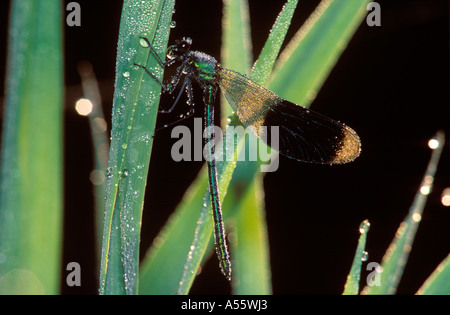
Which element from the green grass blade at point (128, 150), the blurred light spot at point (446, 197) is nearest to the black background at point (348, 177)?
the blurred light spot at point (446, 197)

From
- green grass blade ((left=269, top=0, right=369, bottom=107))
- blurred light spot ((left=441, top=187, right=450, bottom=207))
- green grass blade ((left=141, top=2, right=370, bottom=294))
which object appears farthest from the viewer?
blurred light spot ((left=441, top=187, right=450, bottom=207))

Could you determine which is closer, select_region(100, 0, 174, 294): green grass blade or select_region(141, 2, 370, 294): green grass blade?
select_region(100, 0, 174, 294): green grass blade

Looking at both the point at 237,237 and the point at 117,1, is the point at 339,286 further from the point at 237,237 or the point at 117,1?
the point at 117,1

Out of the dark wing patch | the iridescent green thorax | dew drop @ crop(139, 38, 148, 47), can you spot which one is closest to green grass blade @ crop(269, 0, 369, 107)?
the dark wing patch

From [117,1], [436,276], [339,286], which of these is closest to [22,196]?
[436,276]

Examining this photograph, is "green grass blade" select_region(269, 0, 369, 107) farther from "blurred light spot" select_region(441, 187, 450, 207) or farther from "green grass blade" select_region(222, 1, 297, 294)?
"blurred light spot" select_region(441, 187, 450, 207)

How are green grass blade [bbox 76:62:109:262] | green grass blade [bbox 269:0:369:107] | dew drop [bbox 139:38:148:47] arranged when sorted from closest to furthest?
dew drop [bbox 139:38:148:47] → green grass blade [bbox 269:0:369:107] → green grass blade [bbox 76:62:109:262]
